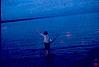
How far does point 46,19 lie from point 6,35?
0.82m

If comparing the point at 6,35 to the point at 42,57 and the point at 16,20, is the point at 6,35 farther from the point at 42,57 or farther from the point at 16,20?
the point at 42,57

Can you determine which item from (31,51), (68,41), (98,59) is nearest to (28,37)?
(31,51)

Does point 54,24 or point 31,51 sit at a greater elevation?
point 54,24

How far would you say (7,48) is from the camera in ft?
16.9

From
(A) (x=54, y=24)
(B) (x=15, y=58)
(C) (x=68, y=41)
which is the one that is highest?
(A) (x=54, y=24)

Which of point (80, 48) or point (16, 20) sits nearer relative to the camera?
point (80, 48)

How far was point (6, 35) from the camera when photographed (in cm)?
514

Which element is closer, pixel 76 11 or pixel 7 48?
pixel 76 11

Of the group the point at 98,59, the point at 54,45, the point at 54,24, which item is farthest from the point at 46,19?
the point at 98,59

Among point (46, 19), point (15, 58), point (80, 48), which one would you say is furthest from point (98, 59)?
point (15, 58)

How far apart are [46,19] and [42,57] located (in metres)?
0.68

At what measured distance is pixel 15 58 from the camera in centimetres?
505

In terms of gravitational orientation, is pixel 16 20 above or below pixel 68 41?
above

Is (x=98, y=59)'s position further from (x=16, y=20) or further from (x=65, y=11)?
(x=16, y=20)
